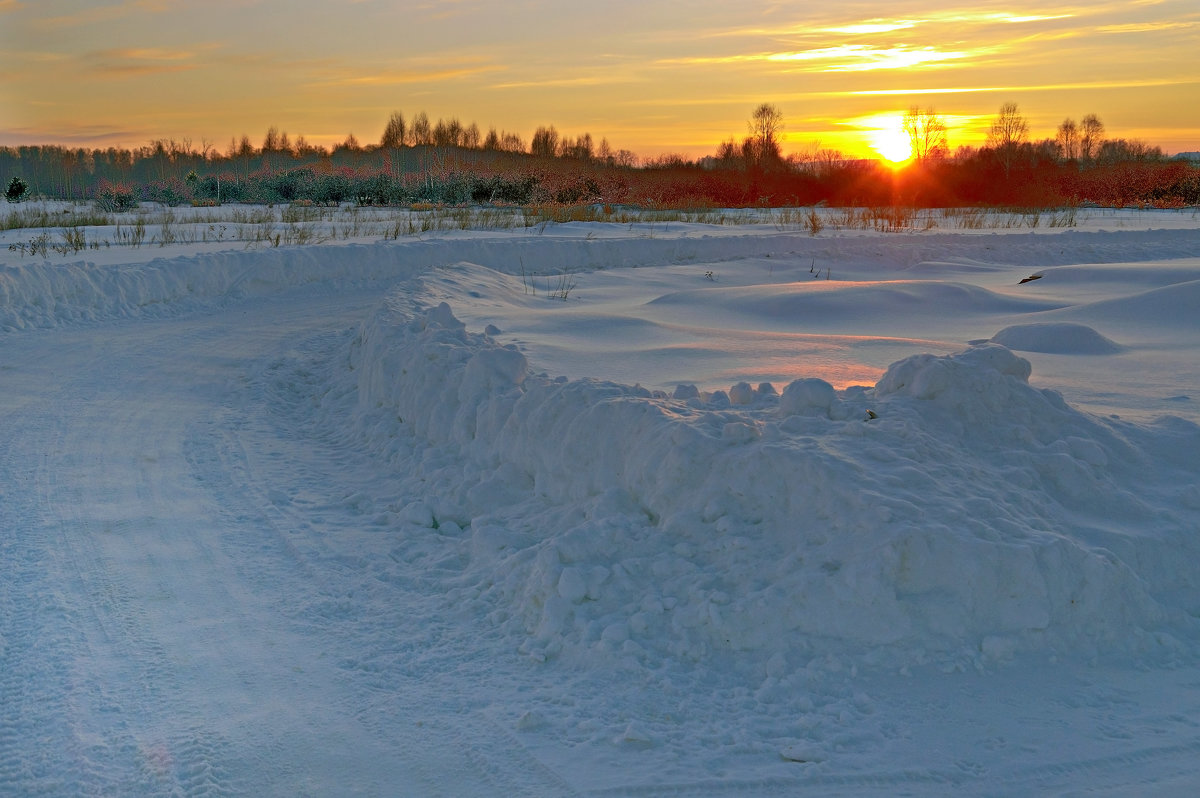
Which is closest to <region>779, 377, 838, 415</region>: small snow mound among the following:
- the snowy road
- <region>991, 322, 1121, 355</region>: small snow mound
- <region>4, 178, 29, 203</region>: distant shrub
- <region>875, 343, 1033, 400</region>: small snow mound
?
<region>875, 343, 1033, 400</region>: small snow mound

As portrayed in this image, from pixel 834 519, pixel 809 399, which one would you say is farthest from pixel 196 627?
pixel 809 399

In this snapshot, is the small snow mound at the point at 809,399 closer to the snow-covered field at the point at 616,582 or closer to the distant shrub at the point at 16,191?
the snow-covered field at the point at 616,582

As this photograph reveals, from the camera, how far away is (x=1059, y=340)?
777 cm

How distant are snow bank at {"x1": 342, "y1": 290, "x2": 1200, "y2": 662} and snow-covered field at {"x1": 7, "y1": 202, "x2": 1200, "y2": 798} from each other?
16 mm

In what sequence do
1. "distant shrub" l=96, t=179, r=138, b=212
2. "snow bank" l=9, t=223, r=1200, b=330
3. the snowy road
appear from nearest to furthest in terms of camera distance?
the snowy road → "snow bank" l=9, t=223, r=1200, b=330 → "distant shrub" l=96, t=179, r=138, b=212

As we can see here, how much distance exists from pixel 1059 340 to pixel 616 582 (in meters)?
5.70

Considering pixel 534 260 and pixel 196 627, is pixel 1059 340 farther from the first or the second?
pixel 534 260

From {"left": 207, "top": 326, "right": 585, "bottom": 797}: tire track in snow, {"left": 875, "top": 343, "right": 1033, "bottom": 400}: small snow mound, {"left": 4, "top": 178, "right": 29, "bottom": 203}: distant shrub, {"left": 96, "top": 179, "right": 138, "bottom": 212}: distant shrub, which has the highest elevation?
{"left": 4, "top": 178, "right": 29, "bottom": 203}: distant shrub

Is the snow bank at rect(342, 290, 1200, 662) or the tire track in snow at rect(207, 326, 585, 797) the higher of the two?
the snow bank at rect(342, 290, 1200, 662)

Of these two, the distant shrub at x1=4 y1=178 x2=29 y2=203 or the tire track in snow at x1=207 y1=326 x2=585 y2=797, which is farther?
the distant shrub at x1=4 y1=178 x2=29 y2=203

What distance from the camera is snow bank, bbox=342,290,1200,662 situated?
3.49 metres

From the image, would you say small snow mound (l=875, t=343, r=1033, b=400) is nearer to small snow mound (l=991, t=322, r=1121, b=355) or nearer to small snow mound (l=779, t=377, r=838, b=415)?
small snow mound (l=779, t=377, r=838, b=415)

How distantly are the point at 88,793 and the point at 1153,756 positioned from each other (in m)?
3.33

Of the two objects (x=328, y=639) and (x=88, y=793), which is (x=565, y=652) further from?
(x=88, y=793)
